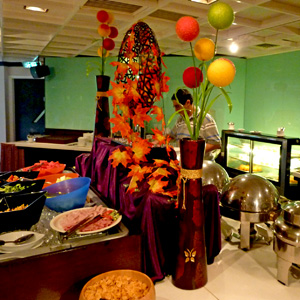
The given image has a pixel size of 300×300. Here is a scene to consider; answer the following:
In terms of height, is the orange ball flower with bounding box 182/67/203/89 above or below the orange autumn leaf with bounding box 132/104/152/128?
above

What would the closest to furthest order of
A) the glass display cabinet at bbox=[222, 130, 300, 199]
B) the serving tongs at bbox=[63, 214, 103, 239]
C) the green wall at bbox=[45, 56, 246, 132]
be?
the serving tongs at bbox=[63, 214, 103, 239], the glass display cabinet at bbox=[222, 130, 300, 199], the green wall at bbox=[45, 56, 246, 132]

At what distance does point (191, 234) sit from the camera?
1278 millimetres

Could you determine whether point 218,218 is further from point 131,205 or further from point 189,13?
point 189,13

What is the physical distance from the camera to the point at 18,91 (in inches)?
334

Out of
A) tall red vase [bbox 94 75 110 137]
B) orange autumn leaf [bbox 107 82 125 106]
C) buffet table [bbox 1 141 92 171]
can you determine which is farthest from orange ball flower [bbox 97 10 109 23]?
buffet table [bbox 1 141 92 171]

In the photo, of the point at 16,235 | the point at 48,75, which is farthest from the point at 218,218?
the point at 48,75

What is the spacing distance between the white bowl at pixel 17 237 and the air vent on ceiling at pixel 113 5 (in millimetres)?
2638

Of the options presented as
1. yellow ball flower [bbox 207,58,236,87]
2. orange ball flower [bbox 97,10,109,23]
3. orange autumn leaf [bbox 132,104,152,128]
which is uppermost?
orange ball flower [bbox 97,10,109,23]

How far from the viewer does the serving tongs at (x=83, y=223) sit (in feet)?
4.02

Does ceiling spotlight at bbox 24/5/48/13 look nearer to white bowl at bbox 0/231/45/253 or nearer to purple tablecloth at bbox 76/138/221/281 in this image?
purple tablecloth at bbox 76/138/221/281

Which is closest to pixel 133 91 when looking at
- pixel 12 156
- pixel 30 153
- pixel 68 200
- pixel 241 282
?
pixel 68 200

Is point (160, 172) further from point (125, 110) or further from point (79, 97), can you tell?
point (79, 97)

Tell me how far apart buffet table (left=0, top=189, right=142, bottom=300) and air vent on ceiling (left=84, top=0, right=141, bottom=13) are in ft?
8.53

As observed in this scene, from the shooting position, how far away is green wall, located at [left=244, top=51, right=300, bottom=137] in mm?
5613
